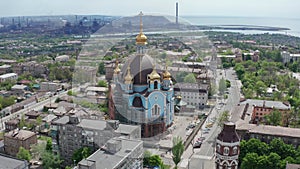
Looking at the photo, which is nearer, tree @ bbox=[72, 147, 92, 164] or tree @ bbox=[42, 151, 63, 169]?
tree @ bbox=[72, 147, 92, 164]

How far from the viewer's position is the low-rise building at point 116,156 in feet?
23.4

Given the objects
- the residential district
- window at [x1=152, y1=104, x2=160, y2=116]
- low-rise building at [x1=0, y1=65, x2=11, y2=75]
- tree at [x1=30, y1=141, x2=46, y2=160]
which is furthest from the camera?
low-rise building at [x1=0, y1=65, x2=11, y2=75]

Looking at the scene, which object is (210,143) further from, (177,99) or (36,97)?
(36,97)

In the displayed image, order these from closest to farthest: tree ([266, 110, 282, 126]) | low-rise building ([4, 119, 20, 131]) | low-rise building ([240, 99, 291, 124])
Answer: tree ([266, 110, 282, 126]) → low-rise building ([4, 119, 20, 131]) → low-rise building ([240, 99, 291, 124])

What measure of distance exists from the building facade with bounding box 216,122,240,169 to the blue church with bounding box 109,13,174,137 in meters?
4.98

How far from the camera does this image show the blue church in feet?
35.7

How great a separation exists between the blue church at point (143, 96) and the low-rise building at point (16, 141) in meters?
3.15

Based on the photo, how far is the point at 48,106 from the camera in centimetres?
1563

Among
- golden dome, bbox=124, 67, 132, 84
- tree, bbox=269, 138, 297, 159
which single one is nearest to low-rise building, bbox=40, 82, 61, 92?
golden dome, bbox=124, 67, 132, 84

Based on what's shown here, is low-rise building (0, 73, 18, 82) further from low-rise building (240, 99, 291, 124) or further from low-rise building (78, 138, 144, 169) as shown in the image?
low-rise building (240, 99, 291, 124)

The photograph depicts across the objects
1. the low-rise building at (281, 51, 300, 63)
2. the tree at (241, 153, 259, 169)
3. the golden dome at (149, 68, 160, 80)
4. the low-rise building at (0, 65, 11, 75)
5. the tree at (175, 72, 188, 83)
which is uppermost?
the golden dome at (149, 68, 160, 80)

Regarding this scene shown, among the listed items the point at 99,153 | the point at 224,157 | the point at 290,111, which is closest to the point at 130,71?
the point at 99,153

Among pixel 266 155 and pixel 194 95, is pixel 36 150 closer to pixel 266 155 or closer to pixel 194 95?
pixel 266 155

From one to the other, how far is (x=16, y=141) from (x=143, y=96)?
4819mm
